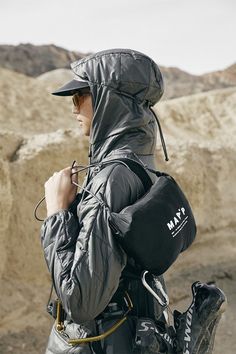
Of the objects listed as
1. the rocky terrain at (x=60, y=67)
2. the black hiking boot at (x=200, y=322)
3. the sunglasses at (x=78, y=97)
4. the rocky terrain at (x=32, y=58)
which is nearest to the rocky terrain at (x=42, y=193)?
the sunglasses at (x=78, y=97)

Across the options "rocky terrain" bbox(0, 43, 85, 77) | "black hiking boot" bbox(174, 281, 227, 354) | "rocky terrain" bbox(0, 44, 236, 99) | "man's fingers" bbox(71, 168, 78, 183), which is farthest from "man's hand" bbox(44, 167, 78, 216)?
"rocky terrain" bbox(0, 43, 85, 77)

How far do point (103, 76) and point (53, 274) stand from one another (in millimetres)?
765

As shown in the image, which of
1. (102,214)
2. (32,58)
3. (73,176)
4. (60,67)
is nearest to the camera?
(102,214)

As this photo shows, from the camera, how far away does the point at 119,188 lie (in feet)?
7.64

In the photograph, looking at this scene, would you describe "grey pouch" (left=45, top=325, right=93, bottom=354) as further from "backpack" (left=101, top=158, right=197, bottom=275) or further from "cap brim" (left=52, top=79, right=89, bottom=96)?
"cap brim" (left=52, top=79, right=89, bottom=96)

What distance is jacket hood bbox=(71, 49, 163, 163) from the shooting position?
2.53 meters

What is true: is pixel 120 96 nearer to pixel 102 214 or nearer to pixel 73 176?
pixel 73 176

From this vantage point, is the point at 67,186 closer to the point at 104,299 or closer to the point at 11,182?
the point at 104,299

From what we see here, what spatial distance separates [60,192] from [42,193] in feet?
15.1

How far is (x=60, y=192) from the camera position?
2469 mm

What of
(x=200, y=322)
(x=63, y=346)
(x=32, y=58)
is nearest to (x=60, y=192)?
(x=63, y=346)

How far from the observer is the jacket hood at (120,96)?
2527 millimetres

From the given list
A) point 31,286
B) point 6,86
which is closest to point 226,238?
point 31,286

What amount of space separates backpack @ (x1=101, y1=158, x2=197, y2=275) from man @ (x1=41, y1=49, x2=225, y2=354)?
41mm
